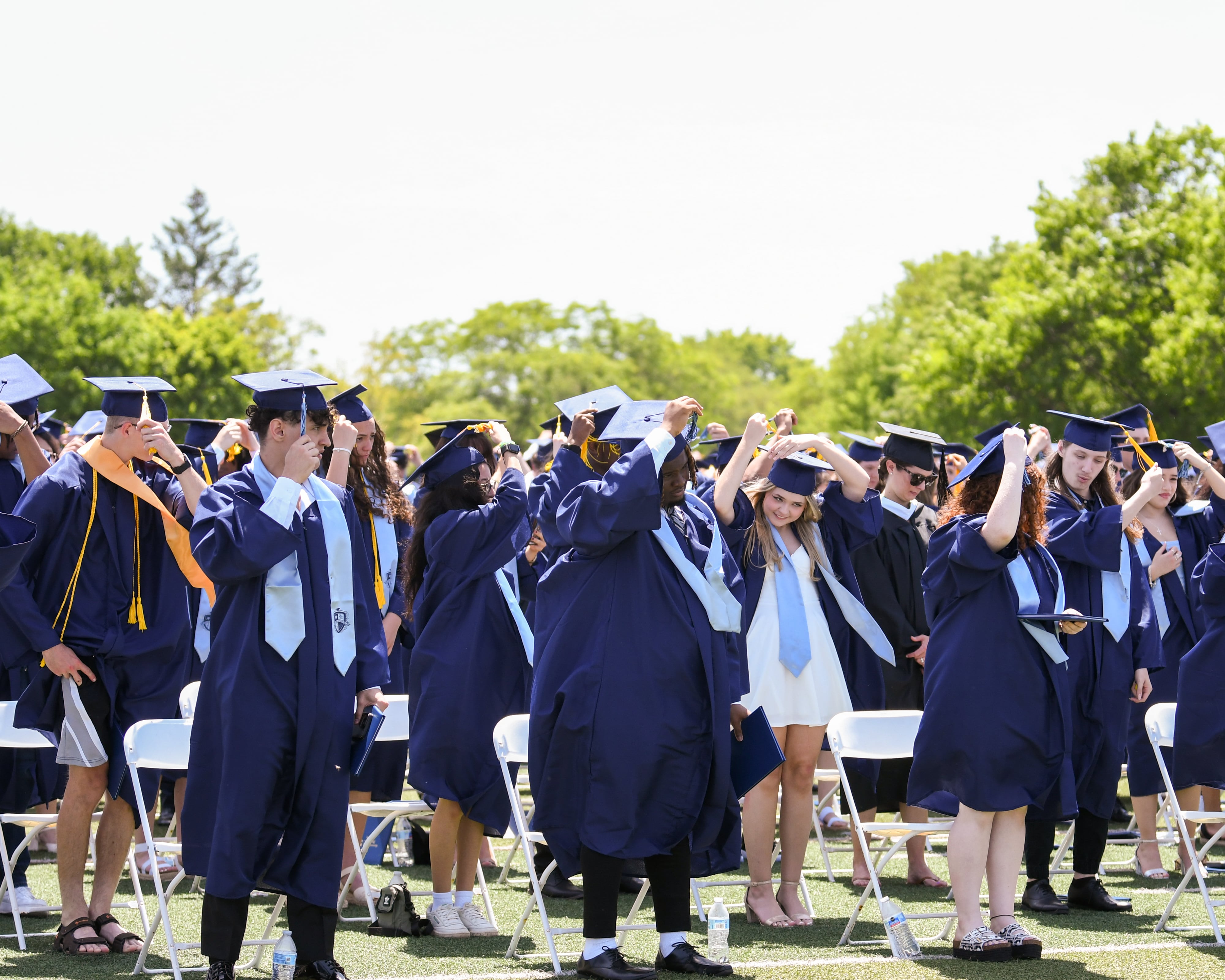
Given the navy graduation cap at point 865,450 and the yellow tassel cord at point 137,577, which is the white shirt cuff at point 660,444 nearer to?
the yellow tassel cord at point 137,577

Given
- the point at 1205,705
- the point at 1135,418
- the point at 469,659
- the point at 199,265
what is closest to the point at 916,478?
the point at 1135,418

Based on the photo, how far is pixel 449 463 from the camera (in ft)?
20.4

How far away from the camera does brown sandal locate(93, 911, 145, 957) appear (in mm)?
5445

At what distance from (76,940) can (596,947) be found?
6.66 feet

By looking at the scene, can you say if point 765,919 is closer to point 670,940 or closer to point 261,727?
point 670,940

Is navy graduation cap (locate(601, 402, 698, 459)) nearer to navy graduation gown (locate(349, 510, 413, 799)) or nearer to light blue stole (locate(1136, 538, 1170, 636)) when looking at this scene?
navy graduation gown (locate(349, 510, 413, 799))

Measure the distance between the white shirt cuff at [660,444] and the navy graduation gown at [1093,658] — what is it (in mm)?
2146

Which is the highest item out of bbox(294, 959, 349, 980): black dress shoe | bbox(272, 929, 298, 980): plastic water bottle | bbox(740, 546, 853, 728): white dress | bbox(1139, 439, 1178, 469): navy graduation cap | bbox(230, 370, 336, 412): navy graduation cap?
bbox(230, 370, 336, 412): navy graduation cap

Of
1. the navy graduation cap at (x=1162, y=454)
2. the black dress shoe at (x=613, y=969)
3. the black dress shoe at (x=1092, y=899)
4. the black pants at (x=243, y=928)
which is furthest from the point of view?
the navy graduation cap at (x=1162, y=454)

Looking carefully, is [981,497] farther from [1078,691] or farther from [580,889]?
[580,889]

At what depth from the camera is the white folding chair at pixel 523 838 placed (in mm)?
5199

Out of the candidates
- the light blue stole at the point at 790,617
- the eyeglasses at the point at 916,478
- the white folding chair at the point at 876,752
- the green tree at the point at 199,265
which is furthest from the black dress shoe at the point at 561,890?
the green tree at the point at 199,265

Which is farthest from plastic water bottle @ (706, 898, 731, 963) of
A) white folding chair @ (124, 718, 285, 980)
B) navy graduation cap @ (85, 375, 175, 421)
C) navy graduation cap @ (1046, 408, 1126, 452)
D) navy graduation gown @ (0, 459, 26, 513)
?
navy graduation gown @ (0, 459, 26, 513)

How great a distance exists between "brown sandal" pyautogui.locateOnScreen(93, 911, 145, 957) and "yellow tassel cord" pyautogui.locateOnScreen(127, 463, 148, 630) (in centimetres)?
110
